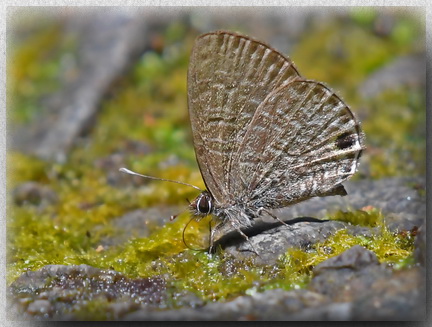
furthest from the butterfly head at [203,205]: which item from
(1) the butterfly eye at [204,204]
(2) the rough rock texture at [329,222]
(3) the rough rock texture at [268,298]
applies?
(3) the rough rock texture at [268,298]

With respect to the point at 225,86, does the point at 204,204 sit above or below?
below

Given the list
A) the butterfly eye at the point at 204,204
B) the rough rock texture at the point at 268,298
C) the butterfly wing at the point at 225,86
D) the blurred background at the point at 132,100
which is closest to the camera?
the rough rock texture at the point at 268,298

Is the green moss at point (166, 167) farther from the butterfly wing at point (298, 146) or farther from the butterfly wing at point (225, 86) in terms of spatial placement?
the butterfly wing at point (225, 86)

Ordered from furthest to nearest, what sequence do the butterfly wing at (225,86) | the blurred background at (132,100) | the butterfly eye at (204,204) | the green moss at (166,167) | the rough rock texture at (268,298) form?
the blurred background at (132,100)
the butterfly eye at (204,204)
the butterfly wing at (225,86)
the green moss at (166,167)
the rough rock texture at (268,298)

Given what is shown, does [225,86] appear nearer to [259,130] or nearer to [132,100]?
[259,130]

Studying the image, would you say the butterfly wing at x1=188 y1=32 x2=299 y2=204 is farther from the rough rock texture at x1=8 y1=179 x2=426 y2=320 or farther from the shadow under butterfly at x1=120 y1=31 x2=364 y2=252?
the rough rock texture at x1=8 y1=179 x2=426 y2=320

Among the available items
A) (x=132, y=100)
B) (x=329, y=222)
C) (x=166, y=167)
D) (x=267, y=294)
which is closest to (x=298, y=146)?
(x=329, y=222)

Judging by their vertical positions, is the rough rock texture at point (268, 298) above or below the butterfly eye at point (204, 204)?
below

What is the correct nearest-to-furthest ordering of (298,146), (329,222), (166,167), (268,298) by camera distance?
(268,298), (298,146), (329,222), (166,167)

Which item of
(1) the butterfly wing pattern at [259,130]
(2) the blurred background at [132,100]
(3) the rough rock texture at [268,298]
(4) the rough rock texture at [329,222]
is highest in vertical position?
(2) the blurred background at [132,100]
